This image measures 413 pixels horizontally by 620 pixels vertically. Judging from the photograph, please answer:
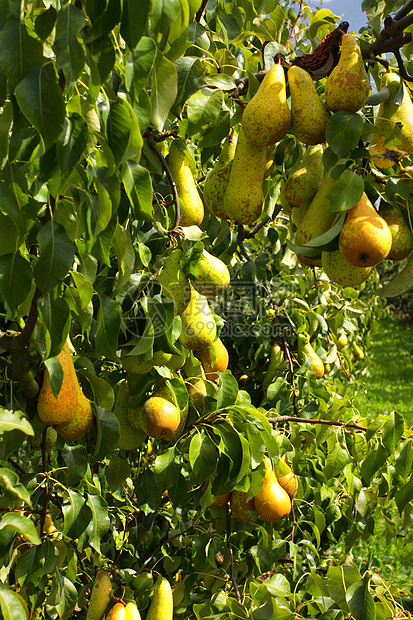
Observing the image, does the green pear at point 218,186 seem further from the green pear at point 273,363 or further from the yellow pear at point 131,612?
the yellow pear at point 131,612

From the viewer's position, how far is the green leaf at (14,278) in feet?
2.64

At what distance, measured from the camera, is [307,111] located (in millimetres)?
1089

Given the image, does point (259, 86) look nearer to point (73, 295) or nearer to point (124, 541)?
point (73, 295)

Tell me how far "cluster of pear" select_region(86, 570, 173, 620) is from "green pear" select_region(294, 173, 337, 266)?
948 mm

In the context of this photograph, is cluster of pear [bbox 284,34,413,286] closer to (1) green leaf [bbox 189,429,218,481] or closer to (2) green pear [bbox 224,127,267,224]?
(2) green pear [bbox 224,127,267,224]

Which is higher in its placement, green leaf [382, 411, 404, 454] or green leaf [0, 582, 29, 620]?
green leaf [0, 582, 29, 620]

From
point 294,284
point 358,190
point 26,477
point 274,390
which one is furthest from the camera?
point 294,284

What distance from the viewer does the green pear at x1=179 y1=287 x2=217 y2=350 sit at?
1.21 m

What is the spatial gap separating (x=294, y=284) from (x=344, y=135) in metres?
1.27

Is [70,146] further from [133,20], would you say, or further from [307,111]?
[307,111]

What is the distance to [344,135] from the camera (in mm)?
993

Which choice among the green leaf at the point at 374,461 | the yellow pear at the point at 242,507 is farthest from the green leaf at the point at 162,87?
the yellow pear at the point at 242,507

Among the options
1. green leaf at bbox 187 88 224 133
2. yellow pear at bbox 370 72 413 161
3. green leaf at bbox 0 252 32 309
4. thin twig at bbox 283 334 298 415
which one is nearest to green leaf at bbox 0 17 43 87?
green leaf at bbox 0 252 32 309

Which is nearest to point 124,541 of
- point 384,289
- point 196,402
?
point 196,402
